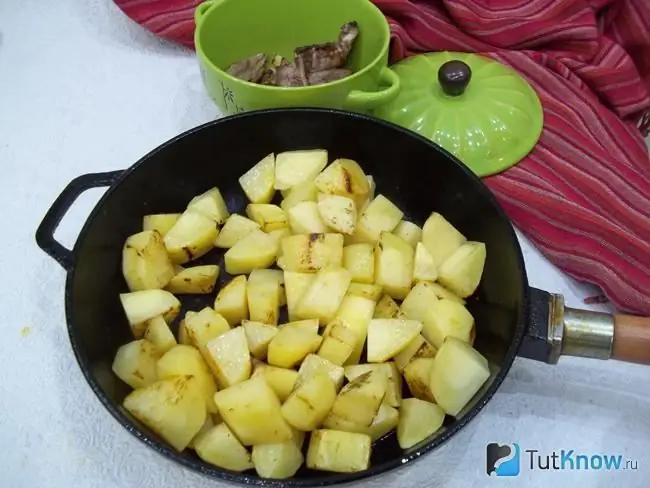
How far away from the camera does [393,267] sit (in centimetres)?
72

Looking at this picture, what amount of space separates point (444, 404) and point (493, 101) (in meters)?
0.43

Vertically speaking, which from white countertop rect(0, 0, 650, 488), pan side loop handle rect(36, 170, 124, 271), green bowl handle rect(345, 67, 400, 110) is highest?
green bowl handle rect(345, 67, 400, 110)

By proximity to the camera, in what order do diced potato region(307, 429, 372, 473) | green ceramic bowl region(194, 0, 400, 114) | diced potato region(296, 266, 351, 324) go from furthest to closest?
green ceramic bowl region(194, 0, 400, 114) < diced potato region(296, 266, 351, 324) < diced potato region(307, 429, 372, 473)

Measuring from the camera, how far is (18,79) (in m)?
0.99

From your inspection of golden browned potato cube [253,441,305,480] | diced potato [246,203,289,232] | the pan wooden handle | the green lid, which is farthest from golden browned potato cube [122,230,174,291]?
the pan wooden handle

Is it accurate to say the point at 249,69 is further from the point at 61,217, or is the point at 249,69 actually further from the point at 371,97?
Answer: the point at 61,217

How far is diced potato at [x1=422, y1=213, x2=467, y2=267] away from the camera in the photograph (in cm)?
73

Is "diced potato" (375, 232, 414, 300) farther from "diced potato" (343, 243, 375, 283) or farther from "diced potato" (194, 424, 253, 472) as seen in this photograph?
"diced potato" (194, 424, 253, 472)

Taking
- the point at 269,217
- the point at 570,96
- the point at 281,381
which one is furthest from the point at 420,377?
the point at 570,96

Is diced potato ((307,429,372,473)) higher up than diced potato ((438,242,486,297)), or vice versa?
diced potato ((438,242,486,297))

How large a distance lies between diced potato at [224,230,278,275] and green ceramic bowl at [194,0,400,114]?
0.16 m

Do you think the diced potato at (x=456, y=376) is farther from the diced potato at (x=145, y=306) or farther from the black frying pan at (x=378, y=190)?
the diced potato at (x=145, y=306)

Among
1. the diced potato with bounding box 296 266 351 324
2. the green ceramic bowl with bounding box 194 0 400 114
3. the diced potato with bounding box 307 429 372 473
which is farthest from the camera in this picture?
the green ceramic bowl with bounding box 194 0 400 114

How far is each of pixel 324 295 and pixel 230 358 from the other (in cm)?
11
